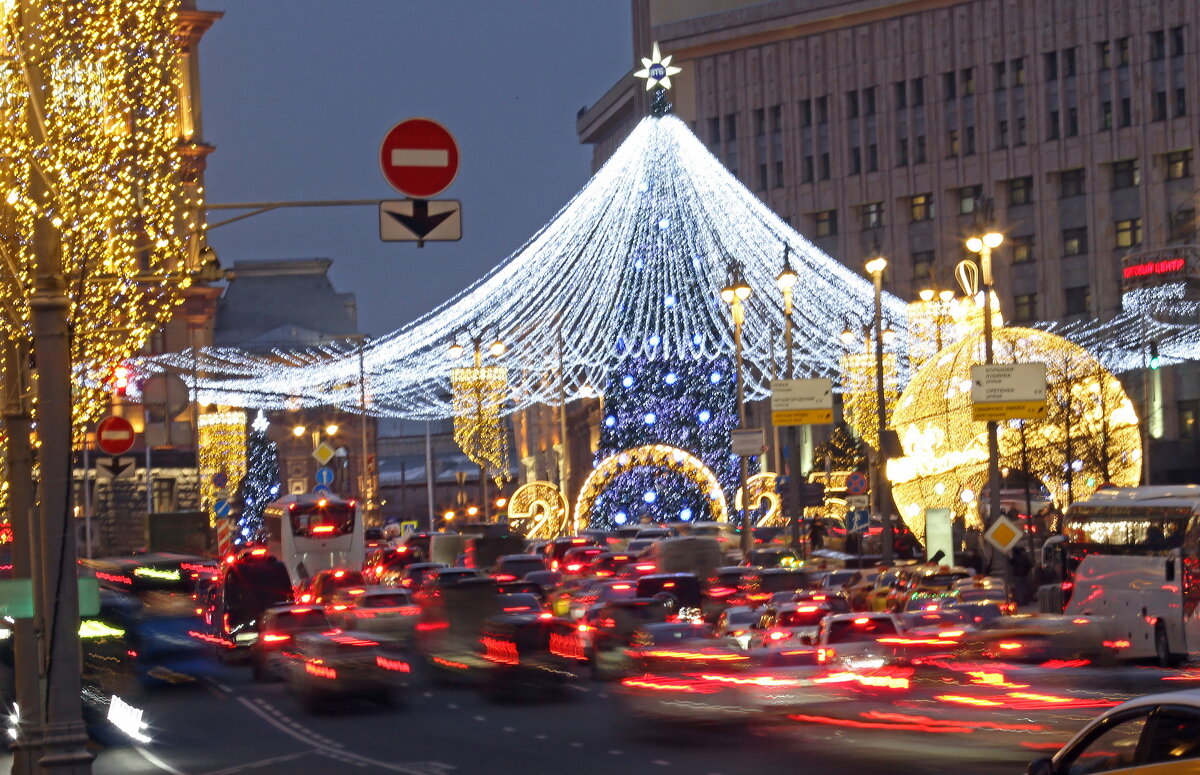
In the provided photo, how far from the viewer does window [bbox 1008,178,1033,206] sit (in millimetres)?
85625

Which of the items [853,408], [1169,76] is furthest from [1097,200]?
[853,408]

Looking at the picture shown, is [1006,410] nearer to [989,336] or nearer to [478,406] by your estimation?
[989,336]

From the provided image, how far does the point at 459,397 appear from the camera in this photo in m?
59.5

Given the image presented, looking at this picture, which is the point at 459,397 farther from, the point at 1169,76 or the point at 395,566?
the point at 1169,76

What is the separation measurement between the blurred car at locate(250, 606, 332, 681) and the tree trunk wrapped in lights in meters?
29.4

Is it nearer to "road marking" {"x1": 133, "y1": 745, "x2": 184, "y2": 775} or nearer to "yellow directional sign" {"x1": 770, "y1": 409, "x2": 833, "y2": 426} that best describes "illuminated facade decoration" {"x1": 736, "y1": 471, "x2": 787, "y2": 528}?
"yellow directional sign" {"x1": 770, "y1": 409, "x2": 833, "y2": 426}

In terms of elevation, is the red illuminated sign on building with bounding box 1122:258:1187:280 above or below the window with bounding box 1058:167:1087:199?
below

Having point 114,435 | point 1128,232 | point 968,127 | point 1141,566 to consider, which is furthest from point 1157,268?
point 114,435

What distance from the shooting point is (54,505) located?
42.1 ft

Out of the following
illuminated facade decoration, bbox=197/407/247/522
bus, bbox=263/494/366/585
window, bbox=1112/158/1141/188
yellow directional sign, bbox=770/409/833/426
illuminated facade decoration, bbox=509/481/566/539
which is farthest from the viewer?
window, bbox=1112/158/1141/188

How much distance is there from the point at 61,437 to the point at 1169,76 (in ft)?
243

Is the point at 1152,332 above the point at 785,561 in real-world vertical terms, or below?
above

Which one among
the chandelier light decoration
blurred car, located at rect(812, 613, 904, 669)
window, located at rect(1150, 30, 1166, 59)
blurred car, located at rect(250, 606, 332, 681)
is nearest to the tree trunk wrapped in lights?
blurred car, located at rect(250, 606, 332, 681)

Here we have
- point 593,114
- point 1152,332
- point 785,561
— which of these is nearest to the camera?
point 785,561
